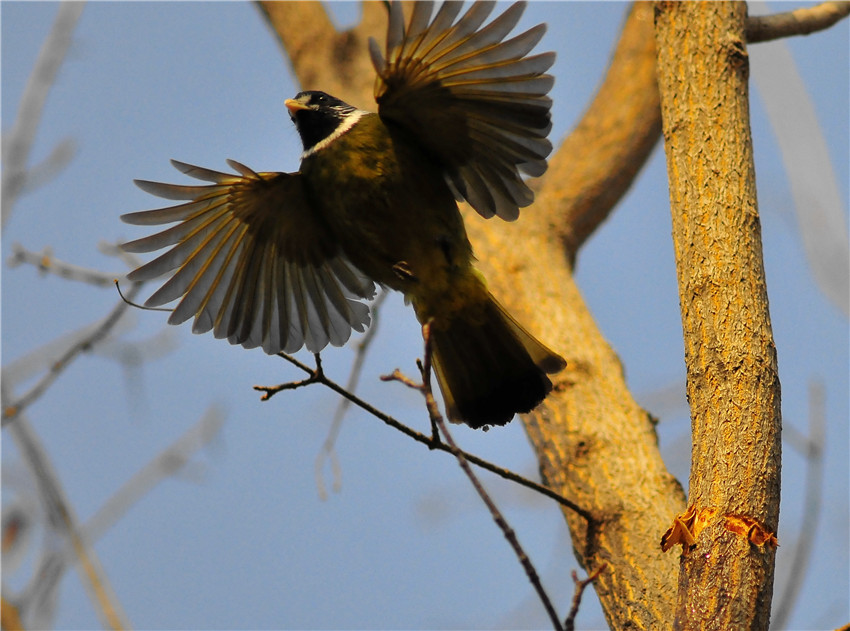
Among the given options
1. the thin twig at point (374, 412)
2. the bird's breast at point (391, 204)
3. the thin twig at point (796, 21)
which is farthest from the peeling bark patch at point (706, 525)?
the thin twig at point (796, 21)

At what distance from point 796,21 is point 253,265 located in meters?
2.21

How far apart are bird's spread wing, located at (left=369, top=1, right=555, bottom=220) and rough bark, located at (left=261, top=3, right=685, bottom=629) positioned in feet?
2.31

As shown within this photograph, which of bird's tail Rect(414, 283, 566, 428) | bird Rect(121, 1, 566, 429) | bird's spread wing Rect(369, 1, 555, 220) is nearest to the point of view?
bird's spread wing Rect(369, 1, 555, 220)

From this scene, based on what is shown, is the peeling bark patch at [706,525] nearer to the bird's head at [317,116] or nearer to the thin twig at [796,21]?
the bird's head at [317,116]

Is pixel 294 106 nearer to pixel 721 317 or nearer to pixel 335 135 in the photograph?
pixel 335 135

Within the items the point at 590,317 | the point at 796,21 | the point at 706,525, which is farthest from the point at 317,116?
the point at 706,525

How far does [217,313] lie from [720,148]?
5.70 ft

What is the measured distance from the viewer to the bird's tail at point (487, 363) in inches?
121

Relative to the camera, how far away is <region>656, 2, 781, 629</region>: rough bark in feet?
6.68

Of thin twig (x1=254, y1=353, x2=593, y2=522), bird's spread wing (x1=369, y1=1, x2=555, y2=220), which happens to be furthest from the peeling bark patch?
bird's spread wing (x1=369, y1=1, x2=555, y2=220)

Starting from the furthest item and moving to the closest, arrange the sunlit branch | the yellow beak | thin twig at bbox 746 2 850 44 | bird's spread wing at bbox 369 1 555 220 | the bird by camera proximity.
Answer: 1. the yellow beak
2. thin twig at bbox 746 2 850 44
3. the bird
4. bird's spread wing at bbox 369 1 555 220
5. the sunlit branch

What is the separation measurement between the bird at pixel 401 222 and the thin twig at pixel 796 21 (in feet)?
3.29

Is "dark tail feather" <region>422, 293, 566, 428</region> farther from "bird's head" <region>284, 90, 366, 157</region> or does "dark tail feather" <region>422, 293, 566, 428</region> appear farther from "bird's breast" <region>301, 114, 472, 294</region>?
"bird's head" <region>284, 90, 366, 157</region>

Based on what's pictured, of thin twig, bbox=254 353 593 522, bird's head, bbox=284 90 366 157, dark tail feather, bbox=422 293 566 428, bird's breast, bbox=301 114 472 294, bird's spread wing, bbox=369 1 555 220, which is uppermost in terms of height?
bird's head, bbox=284 90 366 157
